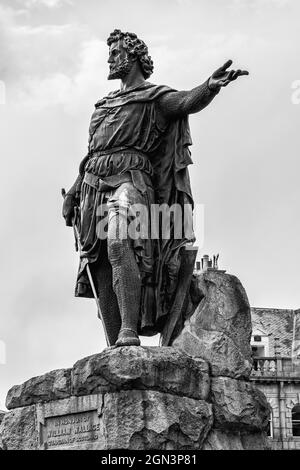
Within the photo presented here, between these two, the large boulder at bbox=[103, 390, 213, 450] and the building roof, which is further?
the building roof

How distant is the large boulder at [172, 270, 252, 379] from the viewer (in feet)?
36.1

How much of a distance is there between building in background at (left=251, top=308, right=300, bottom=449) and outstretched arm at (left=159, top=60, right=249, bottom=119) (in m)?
51.2

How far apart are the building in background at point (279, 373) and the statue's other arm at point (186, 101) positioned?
168ft

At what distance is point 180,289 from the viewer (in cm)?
1153

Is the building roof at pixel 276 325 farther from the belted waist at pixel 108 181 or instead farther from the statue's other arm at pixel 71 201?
the belted waist at pixel 108 181

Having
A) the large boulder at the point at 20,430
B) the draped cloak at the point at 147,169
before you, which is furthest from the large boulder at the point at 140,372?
the draped cloak at the point at 147,169

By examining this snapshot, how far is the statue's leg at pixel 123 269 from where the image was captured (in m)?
10.9

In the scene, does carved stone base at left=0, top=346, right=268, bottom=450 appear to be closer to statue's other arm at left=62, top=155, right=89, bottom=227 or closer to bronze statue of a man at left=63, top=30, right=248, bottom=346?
bronze statue of a man at left=63, top=30, right=248, bottom=346

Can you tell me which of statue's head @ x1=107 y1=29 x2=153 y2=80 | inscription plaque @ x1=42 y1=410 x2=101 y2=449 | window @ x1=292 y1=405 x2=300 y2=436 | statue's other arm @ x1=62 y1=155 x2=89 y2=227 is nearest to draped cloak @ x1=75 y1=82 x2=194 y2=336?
→ statue's head @ x1=107 y1=29 x2=153 y2=80

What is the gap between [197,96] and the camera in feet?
36.6

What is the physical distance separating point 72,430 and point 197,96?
11.8ft
